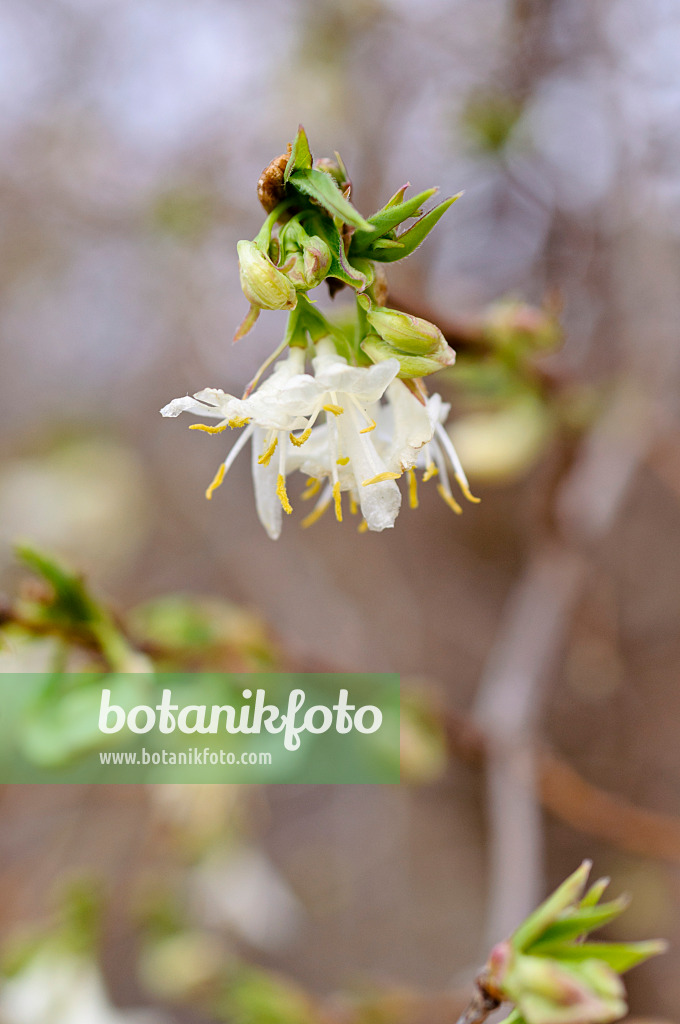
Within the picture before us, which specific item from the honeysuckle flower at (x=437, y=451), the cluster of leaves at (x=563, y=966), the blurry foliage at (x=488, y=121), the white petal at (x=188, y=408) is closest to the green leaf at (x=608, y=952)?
the cluster of leaves at (x=563, y=966)

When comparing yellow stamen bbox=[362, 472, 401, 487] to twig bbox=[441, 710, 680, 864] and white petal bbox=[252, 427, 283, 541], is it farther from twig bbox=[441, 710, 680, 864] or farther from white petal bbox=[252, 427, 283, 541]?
twig bbox=[441, 710, 680, 864]

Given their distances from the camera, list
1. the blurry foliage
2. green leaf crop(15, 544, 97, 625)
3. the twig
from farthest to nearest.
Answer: the blurry foliage → the twig → green leaf crop(15, 544, 97, 625)

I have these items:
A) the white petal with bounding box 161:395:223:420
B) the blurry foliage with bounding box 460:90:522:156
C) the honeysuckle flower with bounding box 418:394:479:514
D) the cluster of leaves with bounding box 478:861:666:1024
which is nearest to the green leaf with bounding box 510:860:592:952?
the cluster of leaves with bounding box 478:861:666:1024

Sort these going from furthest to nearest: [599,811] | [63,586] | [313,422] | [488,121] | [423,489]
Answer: [423,489] → [488,121] → [599,811] → [63,586] → [313,422]

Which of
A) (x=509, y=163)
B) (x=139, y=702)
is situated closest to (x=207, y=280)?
(x=509, y=163)

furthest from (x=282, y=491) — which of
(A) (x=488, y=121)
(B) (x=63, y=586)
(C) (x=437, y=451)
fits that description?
(A) (x=488, y=121)

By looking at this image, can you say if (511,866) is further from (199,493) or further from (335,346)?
(199,493)

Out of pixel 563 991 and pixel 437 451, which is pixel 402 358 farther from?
pixel 563 991
